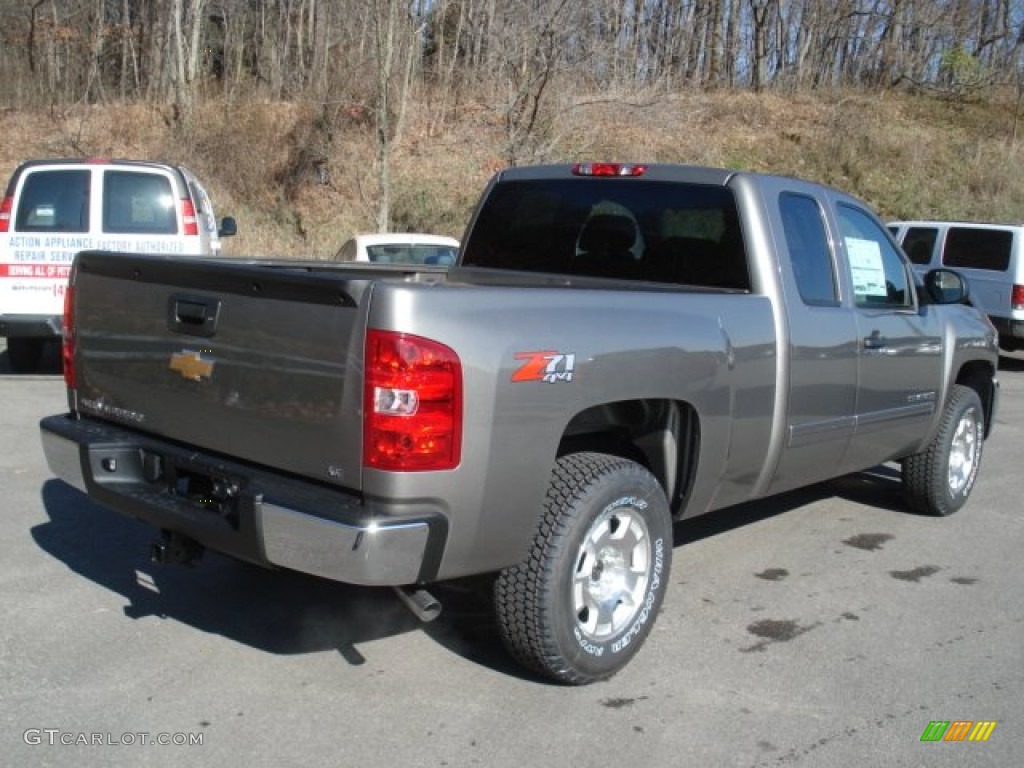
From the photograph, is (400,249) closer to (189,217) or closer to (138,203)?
(189,217)

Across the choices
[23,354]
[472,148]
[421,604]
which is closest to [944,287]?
[421,604]

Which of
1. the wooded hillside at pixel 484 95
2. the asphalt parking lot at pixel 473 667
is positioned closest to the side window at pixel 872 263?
the asphalt parking lot at pixel 473 667

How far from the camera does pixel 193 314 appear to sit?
379 cm

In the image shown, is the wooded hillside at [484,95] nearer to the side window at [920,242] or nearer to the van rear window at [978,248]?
the side window at [920,242]

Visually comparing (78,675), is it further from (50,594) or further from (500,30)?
(500,30)

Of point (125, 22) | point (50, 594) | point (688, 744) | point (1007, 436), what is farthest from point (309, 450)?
point (125, 22)

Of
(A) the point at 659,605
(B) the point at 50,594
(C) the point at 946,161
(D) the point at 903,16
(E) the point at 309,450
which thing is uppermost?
(D) the point at 903,16

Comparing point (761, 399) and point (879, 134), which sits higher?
point (879, 134)

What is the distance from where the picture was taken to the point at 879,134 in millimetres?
28734

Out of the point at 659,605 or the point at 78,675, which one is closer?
the point at 78,675

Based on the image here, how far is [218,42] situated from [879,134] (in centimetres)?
1838

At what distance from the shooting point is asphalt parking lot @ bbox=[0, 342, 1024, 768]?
3551 mm

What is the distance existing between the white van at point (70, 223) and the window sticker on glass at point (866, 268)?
6812 millimetres

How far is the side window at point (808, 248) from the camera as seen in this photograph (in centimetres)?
510
